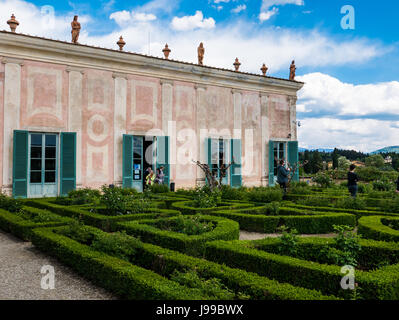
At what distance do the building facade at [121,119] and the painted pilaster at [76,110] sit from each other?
38 mm

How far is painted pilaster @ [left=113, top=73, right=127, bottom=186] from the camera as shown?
1559 cm

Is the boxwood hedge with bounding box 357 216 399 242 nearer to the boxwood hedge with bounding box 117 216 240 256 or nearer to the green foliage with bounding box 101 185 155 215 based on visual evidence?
the boxwood hedge with bounding box 117 216 240 256

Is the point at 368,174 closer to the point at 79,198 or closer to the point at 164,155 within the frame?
the point at 164,155

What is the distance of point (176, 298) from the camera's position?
367 centimetres

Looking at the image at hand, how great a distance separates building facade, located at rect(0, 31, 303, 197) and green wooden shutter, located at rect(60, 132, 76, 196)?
3 cm

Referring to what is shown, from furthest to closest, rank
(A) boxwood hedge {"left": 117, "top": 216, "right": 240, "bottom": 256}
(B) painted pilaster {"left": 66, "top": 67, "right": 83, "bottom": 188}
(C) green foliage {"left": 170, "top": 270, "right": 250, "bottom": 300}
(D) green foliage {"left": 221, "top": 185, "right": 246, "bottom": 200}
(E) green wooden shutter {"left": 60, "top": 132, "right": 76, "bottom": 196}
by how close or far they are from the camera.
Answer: (B) painted pilaster {"left": 66, "top": 67, "right": 83, "bottom": 188}
(E) green wooden shutter {"left": 60, "top": 132, "right": 76, "bottom": 196}
(D) green foliage {"left": 221, "top": 185, "right": 246, "bottom": 200}
(A) boxwood hedge {"left": 117, "top": 216, "right": 240, "bottom": 256}
(C) green foliage {"left": 170, "top": 270, "right": 250, "bottom": 300}

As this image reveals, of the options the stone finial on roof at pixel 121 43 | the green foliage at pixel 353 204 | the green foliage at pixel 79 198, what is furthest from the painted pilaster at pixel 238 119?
the green foliage at pixel 353 204

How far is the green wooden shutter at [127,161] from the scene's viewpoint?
15.6 metres

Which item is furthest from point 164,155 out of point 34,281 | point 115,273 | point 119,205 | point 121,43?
point 115,273

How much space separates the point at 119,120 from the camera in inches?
620

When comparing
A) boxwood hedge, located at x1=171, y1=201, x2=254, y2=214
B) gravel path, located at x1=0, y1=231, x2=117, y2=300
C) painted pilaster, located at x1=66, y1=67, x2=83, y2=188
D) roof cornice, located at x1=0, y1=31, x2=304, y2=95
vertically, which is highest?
roof cornice, located at x1=0, y1=31, x2=304, y2=95

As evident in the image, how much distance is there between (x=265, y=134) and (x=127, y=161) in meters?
7.69

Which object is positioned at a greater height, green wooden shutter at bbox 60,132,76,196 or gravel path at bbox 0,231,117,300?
green wooden shutter at bbox 60,132,76,196

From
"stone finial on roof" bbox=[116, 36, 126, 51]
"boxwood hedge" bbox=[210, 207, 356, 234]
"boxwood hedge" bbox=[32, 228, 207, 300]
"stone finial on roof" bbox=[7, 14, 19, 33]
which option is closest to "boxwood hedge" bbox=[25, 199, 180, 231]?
"boxwood hedge" bbox=[210, 207, 356, 234]
